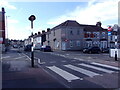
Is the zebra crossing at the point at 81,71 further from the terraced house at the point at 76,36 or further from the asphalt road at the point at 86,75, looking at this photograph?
the terraced house at the point at 76,36

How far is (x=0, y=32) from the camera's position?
46219 millimetres

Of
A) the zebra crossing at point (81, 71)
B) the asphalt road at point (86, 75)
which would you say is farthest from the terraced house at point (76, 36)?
the zebra crossing at point (81, 71)

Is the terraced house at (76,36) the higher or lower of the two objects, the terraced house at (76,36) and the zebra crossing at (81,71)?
the higher

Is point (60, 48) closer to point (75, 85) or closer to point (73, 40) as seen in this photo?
point (73, 40)

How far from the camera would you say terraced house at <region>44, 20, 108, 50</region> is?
1715 inches

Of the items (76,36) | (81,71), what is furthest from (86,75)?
(76,36)

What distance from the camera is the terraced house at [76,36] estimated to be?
43.6 m

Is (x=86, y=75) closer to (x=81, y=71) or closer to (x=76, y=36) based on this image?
(x=81, y=71)

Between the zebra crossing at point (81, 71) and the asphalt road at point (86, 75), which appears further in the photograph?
the zebra crossing at point (81, 71)

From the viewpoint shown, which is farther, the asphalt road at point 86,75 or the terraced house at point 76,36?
the terraced house at point 76,36

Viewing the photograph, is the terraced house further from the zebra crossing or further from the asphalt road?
the zebra crossing

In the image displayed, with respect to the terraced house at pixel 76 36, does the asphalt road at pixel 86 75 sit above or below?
below

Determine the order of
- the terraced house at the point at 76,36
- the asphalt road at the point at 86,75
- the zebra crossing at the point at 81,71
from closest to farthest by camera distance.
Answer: the asphalt road at the point at 86,75, the zebra crossing at the point at 81,71, the terraced house at the point at 76,36

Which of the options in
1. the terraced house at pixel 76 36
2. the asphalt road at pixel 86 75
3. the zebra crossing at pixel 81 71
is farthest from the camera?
the terraced house at pixel 76 36
